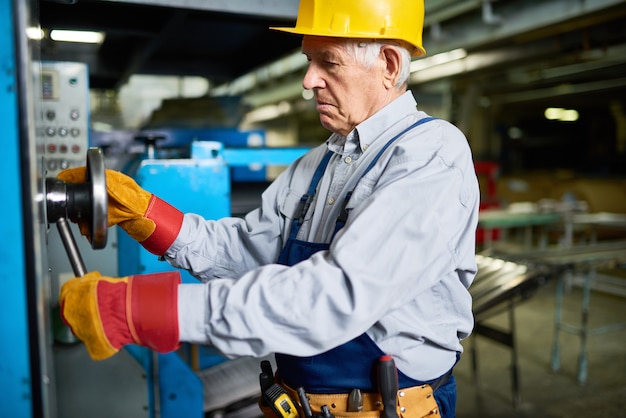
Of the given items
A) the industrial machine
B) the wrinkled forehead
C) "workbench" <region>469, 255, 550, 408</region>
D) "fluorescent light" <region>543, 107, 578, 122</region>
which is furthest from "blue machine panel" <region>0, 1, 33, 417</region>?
"fluorescent light" <region>543, 107, 578, 122</region>

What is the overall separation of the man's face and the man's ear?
1 centimetres

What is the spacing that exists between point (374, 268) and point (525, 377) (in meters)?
3.17

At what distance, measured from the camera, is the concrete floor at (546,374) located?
10.5 ft

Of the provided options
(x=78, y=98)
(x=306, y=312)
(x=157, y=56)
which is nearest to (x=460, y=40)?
(x=157, y=56)

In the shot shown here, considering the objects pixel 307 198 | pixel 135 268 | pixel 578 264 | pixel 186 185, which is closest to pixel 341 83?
pixel 307 198

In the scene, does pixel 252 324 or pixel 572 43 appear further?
pixel 572 43

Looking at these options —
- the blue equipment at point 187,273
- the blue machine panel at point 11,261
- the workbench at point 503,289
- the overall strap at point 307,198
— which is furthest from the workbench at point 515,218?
the blue machine panel at point 11,261

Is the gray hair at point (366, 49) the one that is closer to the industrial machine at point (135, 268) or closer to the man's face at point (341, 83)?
the man's face at point (341, 83)

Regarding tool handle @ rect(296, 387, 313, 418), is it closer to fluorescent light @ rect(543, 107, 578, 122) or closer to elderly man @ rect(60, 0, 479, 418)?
elderly man @ rect(60, 0, 479, 418)

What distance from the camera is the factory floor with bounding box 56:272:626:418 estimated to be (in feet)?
6.96

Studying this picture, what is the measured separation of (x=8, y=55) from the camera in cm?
79

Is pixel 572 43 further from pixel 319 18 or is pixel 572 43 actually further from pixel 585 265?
pixel 319 18

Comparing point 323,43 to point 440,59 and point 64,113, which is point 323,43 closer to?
point 64,113

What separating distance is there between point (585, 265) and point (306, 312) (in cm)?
310
